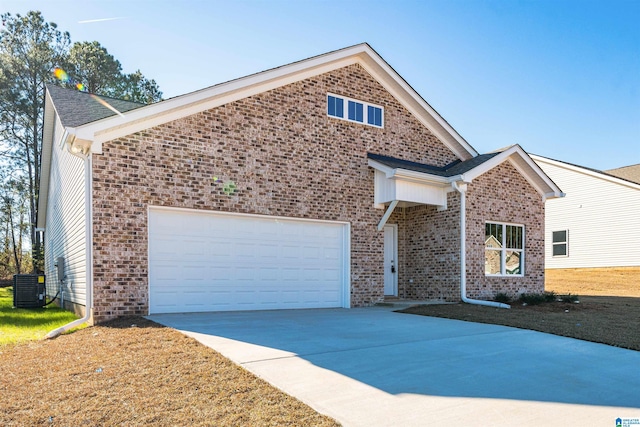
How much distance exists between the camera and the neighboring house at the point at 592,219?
917 inches

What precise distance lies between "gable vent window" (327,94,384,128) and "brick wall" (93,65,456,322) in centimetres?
19

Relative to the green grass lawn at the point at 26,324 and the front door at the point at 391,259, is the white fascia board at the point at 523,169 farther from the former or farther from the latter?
the green grass lawn at the point at 26,324

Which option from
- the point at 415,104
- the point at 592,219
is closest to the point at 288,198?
the point at 415,104

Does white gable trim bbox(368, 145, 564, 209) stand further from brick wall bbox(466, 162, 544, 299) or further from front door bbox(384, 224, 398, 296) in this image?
Answer: front door bbox(384, 224, 398, 296)

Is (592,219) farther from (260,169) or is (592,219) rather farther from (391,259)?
(260,169)

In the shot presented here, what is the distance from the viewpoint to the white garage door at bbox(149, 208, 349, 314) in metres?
10.4

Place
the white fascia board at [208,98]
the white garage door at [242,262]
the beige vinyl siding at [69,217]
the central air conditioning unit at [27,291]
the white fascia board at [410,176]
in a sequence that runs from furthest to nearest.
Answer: the central air conditioning unit at [27,291]
the white fascia board at [410,176]
the beige vinyl siding at [69,217]
the white garage door at [242,262]
the white fascia board at [208,98]

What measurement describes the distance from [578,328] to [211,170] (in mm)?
8094

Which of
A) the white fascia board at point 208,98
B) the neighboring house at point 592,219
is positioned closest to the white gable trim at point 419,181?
the white fascia board at point 208,98

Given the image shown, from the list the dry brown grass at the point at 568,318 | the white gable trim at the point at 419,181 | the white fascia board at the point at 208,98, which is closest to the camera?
the dry brown grass at the point at 568,318

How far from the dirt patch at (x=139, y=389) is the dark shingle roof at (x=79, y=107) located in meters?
5.68

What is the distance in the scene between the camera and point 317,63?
1282 centimetres

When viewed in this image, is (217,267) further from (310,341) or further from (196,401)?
(196,401)

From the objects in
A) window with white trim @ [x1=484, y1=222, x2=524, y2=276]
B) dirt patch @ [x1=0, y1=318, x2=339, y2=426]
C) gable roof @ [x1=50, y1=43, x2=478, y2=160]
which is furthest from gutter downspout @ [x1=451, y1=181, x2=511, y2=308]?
dirt patch @ [x1=0, y1=318, x2=339, y2=426]
